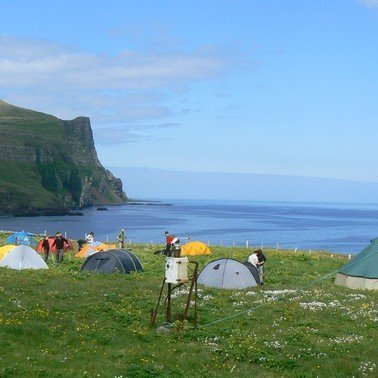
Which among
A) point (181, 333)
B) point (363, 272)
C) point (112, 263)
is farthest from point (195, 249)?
point (181, 333)

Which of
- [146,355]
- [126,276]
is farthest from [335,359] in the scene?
[126,276]

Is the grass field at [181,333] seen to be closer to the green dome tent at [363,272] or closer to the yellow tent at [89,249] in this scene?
the green dome tent at [363,272]

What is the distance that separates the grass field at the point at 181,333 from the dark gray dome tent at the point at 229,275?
1960 mm

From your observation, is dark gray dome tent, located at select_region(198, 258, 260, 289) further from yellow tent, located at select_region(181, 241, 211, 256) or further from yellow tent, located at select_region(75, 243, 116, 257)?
yellow tent, located at select_region(181, 241, 211, 256)

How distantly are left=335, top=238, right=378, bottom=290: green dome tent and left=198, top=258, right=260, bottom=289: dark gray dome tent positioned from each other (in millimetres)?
5320

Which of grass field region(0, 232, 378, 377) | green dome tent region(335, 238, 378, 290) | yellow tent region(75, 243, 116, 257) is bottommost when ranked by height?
yellow tent region(75, 243, 116, 257)

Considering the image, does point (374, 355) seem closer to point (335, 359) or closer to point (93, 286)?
point (335, 359)

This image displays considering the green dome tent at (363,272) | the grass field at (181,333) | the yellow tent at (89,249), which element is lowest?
the yellow tent at (89,249)

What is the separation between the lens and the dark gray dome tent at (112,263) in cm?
3450

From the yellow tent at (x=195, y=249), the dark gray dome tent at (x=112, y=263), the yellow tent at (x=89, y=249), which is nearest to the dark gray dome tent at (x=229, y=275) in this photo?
the dark gray dome tent at (x=112, y=263)

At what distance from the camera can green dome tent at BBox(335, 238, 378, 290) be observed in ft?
102

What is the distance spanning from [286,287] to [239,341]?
13635mm

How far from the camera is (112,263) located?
34.6m

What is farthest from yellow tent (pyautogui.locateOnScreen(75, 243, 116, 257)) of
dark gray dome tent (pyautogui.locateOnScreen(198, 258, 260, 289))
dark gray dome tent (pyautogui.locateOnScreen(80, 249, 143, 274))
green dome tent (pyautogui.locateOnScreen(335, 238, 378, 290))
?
green dome tent (pyautogui.locateOnScreen(335, 238, 378, 290))
